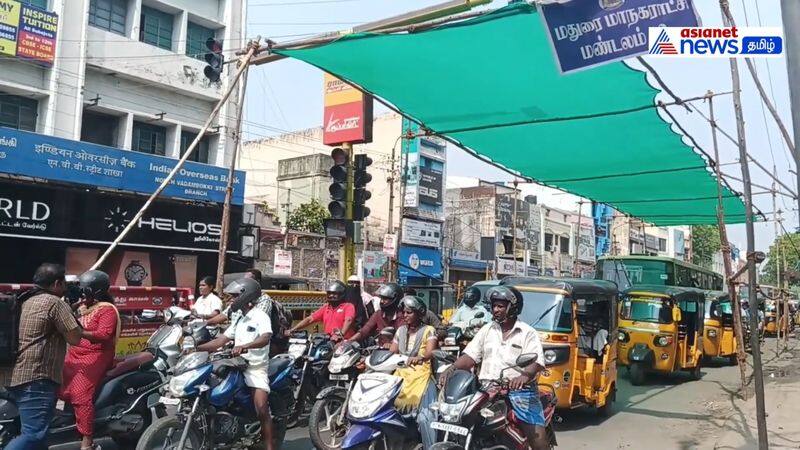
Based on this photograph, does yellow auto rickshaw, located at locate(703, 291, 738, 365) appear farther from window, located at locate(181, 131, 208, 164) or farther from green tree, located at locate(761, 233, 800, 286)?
window, located at locate(181, 131, 208, 164)

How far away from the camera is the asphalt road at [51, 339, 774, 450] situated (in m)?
7.61

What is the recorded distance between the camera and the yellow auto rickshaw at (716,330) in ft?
52.5

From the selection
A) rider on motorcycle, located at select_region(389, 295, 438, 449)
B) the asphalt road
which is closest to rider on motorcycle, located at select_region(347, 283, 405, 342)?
rider on motorcycle, located at select_region(389, 295, 438, 449)

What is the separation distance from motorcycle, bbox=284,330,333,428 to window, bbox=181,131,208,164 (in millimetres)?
14672

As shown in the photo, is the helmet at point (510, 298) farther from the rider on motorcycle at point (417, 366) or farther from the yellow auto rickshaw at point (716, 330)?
the yellow auto rickshaw at point (716, 330)

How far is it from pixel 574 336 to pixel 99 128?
15.3 metres

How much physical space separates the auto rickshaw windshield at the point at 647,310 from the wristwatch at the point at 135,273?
494 inches

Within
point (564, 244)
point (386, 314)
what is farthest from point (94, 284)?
point (564, 244)

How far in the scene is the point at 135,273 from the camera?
17.2 meters

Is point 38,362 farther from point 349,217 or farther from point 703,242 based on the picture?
point 703,242

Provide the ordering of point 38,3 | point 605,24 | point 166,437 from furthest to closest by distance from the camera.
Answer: point 38,3 < point 605,24 < point 166,437

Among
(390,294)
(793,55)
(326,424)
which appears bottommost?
(326,424)

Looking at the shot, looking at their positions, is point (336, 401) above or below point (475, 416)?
below

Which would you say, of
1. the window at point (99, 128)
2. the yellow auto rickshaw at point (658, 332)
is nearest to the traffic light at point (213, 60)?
the yellow auto rickshaw at point (658, 332)
